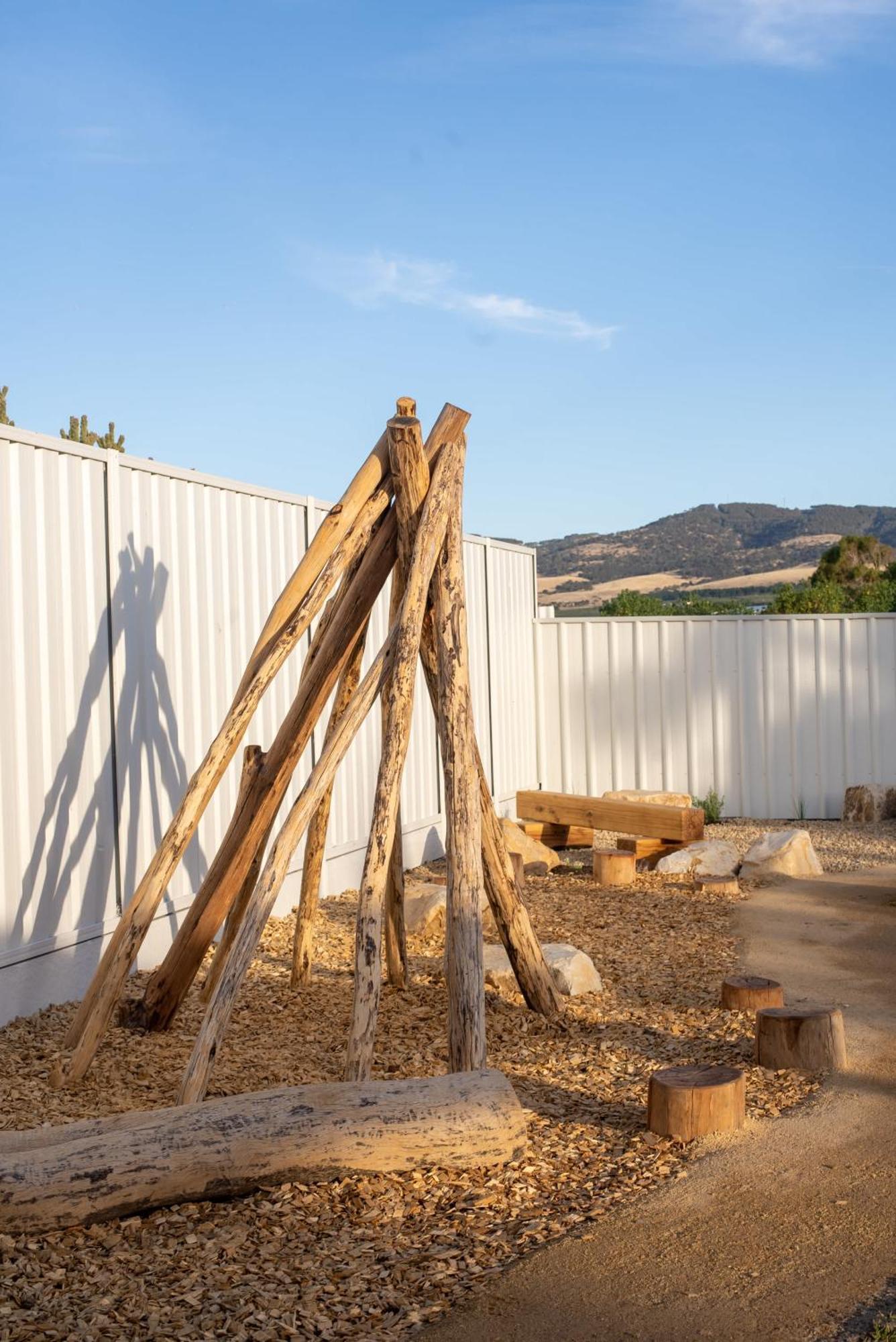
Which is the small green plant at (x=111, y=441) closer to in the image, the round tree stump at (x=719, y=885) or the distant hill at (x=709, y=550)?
the round tree stump at (x=719, y=885)

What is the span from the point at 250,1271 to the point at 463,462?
10.7 ft

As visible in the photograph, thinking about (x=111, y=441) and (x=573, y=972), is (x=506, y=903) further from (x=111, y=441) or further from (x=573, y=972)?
(x=111, y=441)

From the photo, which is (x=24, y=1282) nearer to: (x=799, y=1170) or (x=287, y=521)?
(x=799, y=1170)

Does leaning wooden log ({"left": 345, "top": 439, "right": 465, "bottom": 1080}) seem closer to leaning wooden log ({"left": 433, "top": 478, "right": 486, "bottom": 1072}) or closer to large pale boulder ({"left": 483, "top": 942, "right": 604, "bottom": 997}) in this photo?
leaning wooden log ({"left": 433, "top": 478, "right": 486, "bottom": 1072})

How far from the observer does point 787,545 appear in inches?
2443

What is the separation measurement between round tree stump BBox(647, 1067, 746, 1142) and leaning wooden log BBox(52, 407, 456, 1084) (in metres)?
2.02

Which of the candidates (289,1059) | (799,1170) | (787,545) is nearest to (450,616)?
(289,1059)

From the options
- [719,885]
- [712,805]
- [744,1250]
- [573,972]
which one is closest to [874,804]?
[712,805]

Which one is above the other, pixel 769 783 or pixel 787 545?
pixel 787 545

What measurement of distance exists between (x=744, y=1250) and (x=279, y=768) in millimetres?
2614

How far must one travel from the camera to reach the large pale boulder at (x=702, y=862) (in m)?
9.37

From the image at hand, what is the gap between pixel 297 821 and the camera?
447cm

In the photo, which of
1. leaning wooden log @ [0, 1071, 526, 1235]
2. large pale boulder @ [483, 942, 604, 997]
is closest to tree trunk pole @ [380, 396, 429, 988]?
large pale boulder @ [483, 942, 604, 997]

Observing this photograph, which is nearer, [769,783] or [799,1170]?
[799,1170]
